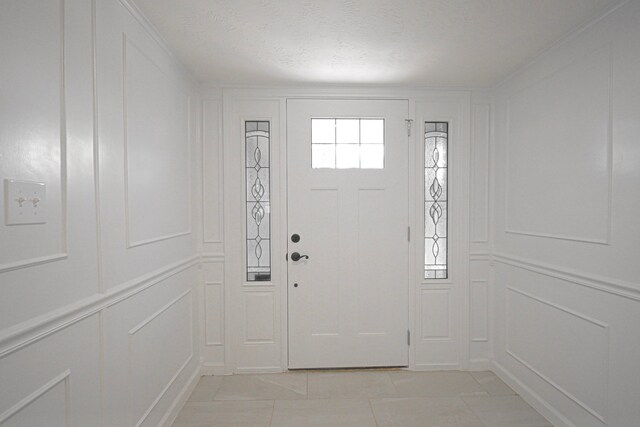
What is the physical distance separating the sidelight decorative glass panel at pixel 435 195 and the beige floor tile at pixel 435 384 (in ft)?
2.86

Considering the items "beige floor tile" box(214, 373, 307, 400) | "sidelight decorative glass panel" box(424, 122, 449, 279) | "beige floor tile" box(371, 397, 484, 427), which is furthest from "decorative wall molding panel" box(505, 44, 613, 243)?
"beige floor tile" box(214, 373, 307, 400)

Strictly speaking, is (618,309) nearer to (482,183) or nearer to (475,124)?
(482,183)

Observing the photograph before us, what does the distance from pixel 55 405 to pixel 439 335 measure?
2.94m

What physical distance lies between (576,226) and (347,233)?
172 cm

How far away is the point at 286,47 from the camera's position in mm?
2457

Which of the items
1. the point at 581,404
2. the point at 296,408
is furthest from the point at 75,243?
the point at 581,404

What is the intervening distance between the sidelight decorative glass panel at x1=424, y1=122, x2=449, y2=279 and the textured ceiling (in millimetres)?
508

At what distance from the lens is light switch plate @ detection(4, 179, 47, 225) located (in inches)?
43.7

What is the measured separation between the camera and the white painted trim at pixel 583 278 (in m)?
1.89

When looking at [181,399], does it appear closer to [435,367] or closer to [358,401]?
[358,401]

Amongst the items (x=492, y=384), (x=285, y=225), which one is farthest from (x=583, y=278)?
(x=285, y=225)

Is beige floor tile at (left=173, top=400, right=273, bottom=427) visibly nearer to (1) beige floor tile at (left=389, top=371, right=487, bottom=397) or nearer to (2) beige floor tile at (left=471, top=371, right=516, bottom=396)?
(1) beige floor tile at (left=389, top=371, right=487, bottom=397)

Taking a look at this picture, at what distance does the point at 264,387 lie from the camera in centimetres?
300

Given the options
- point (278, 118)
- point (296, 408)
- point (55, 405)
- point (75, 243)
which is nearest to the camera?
point (55, 405)
